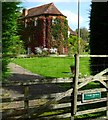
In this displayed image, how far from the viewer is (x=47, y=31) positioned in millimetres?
55562

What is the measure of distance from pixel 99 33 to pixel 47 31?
4366 centimetres

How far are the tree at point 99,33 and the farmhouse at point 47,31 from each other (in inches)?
1585

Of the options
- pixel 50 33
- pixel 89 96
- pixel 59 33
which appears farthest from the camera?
pixel 50 33

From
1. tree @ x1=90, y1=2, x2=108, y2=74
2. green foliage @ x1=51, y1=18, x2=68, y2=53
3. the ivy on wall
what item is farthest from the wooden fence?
green foliage @ x1=51, y1=18, x2=68, y2=53

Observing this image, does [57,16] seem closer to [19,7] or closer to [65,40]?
[65,40]

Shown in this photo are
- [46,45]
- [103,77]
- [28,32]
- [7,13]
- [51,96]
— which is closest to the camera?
[51,96]

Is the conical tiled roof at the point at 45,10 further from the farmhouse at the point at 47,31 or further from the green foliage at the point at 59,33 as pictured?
the green foliage at the point at 59,33

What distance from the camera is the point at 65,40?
55.8 metres

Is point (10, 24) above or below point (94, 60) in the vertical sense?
above

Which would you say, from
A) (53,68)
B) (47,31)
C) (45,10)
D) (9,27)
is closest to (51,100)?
(9,27)

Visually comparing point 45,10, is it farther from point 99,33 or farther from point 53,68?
point 99,33

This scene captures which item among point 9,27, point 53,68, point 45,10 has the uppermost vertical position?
point 45,10

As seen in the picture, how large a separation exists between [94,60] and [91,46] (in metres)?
0.61

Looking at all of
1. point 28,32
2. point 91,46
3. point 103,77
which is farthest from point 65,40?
point 103,77
